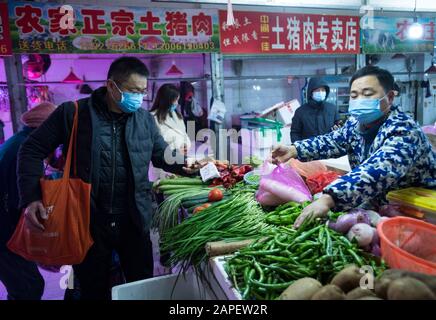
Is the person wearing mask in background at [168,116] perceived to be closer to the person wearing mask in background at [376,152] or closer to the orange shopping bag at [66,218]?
the orange shopping bag at [66,218]

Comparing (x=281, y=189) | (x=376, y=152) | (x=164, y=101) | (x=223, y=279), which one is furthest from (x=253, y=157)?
(x=223, y=279)

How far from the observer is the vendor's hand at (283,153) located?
2.84 metres

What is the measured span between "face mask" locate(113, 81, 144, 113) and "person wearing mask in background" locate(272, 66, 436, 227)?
4.40 ft

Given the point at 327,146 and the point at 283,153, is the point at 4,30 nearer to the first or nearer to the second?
the point at 283,153

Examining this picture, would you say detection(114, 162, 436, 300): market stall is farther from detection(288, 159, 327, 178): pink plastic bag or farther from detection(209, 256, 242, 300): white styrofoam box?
detection(288, 159, 327, 178): pink plastic bag

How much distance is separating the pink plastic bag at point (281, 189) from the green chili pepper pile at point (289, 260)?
21.6 inches

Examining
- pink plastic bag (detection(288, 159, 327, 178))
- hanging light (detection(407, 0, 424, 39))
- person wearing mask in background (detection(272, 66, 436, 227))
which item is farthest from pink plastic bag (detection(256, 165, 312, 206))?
hanging light (detection(407, 0, 424, 39))

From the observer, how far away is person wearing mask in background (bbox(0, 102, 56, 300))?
112 inches

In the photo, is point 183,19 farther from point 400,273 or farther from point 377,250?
point 400,273

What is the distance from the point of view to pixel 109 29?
4.68 metres

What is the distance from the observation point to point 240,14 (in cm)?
531

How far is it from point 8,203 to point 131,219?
1103 millimetres

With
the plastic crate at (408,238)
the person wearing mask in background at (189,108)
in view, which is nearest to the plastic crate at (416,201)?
the plastic crate at (408,238)
